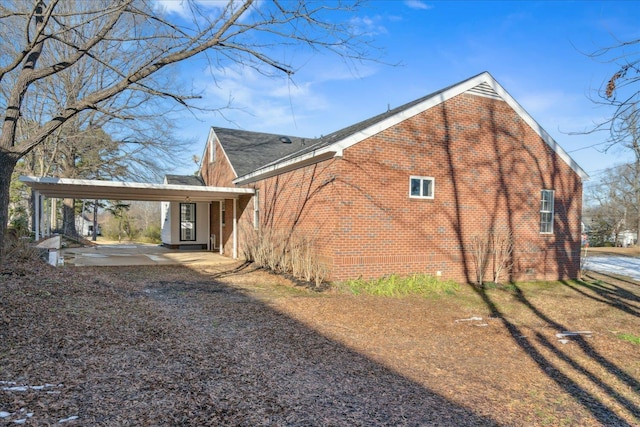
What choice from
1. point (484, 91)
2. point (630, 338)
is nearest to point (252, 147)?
point (484, 91)

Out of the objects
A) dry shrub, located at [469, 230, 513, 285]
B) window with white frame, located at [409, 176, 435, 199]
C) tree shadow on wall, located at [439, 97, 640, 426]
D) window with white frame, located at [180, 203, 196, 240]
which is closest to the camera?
tree shadow on wall, located at [439, 97, 640, 426]

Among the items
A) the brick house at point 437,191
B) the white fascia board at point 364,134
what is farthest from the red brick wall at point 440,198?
the white fascia board at point 364,134

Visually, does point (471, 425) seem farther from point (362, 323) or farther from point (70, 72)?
point (70, 72)

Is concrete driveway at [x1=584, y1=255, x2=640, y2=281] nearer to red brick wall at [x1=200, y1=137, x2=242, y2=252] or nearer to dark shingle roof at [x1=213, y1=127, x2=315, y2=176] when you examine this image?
dark shingle roof at [x1=213, y1=127, x2=315, y2=176]

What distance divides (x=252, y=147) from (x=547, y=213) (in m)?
12.5

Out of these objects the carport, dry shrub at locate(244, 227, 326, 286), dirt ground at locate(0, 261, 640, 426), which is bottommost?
dirt ground at locate(0, 261, 640, 426)

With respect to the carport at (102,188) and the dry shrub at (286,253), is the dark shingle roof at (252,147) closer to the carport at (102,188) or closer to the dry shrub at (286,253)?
the carport at (102,188)

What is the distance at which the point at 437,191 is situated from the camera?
11.3m

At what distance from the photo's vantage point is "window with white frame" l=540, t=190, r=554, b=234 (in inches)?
518

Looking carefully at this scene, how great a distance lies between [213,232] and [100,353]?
17.2 metres

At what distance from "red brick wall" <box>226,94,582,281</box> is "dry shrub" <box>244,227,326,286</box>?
1.05ft

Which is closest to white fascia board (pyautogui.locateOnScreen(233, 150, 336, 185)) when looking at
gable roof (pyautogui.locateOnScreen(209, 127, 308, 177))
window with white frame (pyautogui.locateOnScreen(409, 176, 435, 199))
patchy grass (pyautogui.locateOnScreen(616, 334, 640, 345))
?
gable roof (pyautogui.locateOnScreen(209, 127, 308, 177))

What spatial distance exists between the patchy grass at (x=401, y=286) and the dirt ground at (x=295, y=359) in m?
0.56

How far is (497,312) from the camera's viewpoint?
8773mm
